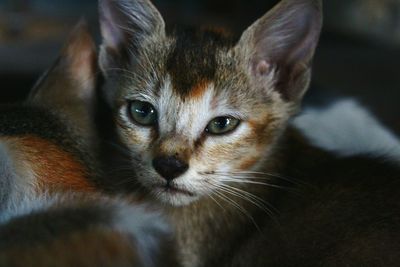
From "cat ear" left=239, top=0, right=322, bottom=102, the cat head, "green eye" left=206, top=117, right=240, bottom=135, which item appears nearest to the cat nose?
the cat head

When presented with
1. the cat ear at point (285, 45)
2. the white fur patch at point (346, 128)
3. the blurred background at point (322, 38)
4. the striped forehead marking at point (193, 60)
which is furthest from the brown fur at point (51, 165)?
the white fur patch at point (346, 128)

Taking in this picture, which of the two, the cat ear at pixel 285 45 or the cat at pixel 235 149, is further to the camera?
the cat ear at pixel 285 45

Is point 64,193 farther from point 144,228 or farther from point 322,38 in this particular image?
point 322,38

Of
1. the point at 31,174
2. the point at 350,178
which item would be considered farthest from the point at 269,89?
the point at 31,174

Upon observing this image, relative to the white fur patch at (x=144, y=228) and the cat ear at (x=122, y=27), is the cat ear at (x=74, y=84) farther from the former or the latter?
the white fur patch at (x=144, y=228)

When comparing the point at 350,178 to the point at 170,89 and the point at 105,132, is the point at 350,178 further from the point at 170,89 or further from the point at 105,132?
the point at 105,132
